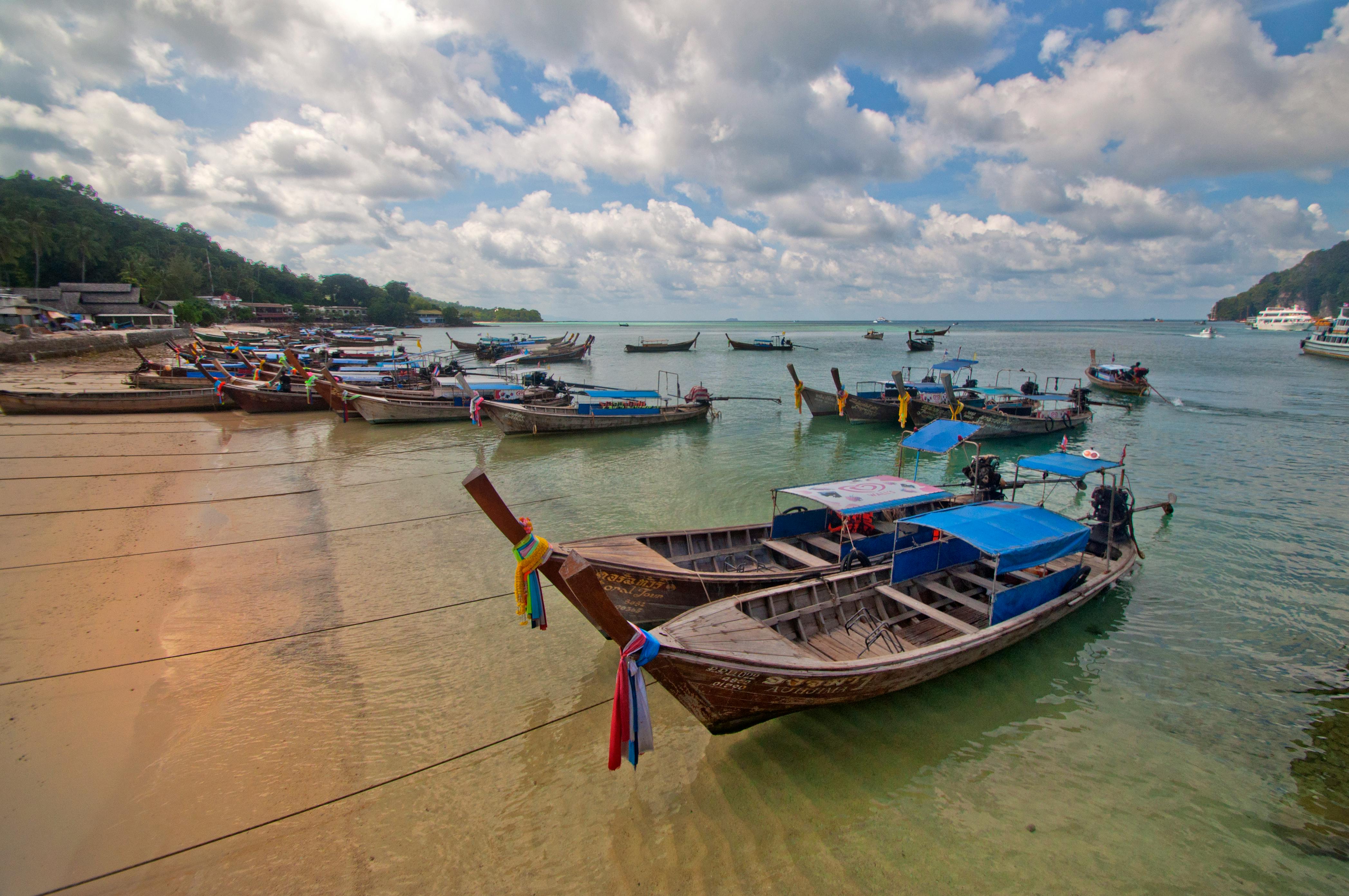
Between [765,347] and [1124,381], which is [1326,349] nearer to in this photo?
[1124,381]

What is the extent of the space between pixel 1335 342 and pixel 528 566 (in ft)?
283

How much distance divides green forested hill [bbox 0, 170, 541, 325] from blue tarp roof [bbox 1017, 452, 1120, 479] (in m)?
80.0

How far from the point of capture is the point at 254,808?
500 centimetres

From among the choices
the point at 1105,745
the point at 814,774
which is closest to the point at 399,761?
the point at 814,774

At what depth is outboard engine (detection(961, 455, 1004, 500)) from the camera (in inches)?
424

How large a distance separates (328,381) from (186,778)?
22.6 m

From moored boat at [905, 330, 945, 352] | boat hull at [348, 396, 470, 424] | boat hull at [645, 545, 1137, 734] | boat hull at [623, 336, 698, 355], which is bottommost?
boat hull at [645, 545, 1137, 734]

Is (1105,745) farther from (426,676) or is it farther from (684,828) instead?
(426,676)

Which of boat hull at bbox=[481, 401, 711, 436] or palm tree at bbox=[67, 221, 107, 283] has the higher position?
palm tree at bbox=[67, 221, 107, 283]

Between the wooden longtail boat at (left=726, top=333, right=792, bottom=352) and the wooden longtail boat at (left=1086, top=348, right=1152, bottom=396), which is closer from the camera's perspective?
the wooden longtail boat at (left=1086, top=348, right=1152, bottom=396)

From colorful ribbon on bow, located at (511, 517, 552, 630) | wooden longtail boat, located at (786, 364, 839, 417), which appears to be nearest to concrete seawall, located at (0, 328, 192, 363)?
wooden longtail boat, located at (786, 364, 839, 417)

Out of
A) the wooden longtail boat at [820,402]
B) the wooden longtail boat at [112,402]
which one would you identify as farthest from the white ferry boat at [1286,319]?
the wooden longtail boat at [112,402]

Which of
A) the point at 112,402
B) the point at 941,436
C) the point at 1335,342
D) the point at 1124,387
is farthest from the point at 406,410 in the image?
the point at 1335,342

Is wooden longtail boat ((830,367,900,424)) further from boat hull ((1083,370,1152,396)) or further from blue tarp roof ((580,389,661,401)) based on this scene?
boat hull ((1083,370,1152,396))
